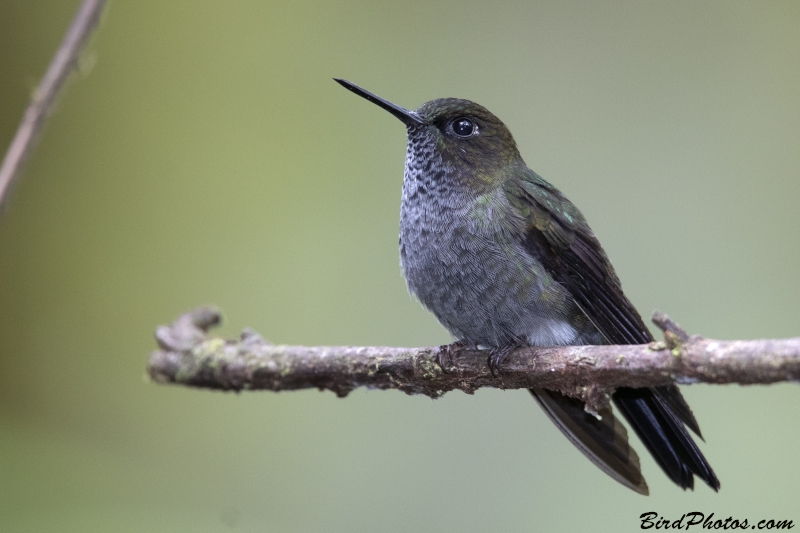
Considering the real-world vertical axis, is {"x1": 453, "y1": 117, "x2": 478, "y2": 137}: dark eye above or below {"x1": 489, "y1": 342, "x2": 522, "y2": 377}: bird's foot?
above

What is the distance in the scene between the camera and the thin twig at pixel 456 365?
5.06 feet

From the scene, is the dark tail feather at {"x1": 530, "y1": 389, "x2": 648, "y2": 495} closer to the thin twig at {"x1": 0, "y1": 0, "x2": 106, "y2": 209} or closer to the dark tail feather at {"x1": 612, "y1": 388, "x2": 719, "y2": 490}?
the dark tail feather at {"x1": 612, "y1": 388, "x2": 719, "y2": 490}

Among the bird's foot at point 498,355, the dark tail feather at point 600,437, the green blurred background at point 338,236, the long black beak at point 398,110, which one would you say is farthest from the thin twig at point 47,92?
the green blurred background at point 338,236

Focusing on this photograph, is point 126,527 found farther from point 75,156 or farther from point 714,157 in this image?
point 714,157

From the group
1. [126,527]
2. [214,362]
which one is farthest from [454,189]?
[126,527]

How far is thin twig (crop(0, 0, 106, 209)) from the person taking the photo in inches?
52.7

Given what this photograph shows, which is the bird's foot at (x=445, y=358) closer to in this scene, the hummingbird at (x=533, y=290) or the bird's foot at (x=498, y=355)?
the hummingbird at (x=533, y=290)

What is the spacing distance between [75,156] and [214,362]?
2.86 meters

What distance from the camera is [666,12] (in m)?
4.84

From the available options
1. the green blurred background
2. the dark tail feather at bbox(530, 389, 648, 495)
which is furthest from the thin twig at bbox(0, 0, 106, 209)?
the green blurred background

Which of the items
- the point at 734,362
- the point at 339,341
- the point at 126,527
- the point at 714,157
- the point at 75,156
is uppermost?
the point at 75,156

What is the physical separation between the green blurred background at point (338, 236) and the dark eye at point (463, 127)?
5.50 ft

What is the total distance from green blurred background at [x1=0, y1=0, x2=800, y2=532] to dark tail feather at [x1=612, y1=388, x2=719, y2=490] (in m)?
1.39

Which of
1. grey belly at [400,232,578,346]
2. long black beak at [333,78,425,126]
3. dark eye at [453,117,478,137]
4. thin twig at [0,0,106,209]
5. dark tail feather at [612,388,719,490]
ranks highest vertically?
long black beak at [333,78,425,126]
